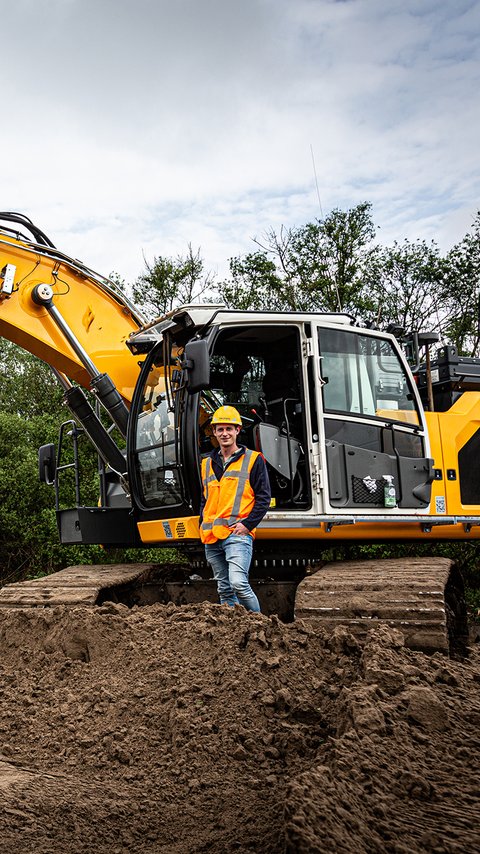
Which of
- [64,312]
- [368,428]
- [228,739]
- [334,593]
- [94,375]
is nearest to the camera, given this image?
[228,739]

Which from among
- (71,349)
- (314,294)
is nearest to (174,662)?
(71,349)

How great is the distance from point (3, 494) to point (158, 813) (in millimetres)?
12855

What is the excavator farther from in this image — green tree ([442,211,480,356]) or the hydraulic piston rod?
green tree ([442,211,480,356])

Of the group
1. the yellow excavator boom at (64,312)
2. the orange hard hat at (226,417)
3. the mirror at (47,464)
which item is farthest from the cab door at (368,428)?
the mirror at (47,464)

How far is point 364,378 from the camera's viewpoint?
22.7 feet

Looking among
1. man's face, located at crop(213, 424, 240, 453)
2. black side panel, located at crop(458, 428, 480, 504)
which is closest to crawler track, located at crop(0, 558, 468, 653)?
black side panel, located at crop(458, 428, 480, 504)

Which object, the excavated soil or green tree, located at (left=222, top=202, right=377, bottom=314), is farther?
green tree, located at (left=222, top=202, right=377, bottom=314)

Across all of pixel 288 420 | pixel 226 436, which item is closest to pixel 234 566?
pixel 226 436

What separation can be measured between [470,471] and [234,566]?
8.74 feet

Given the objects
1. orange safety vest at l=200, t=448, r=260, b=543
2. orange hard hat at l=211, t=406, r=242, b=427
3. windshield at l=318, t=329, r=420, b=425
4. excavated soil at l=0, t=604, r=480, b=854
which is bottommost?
excavated soil at l=0, t=604, r=480, b=854

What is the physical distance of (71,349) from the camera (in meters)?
7.62

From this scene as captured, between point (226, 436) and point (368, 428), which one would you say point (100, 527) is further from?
point (368, 428)

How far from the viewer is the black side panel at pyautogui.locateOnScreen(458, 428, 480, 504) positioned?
24.3 ft

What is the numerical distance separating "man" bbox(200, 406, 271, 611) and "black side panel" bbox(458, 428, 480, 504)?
7.40 ft
